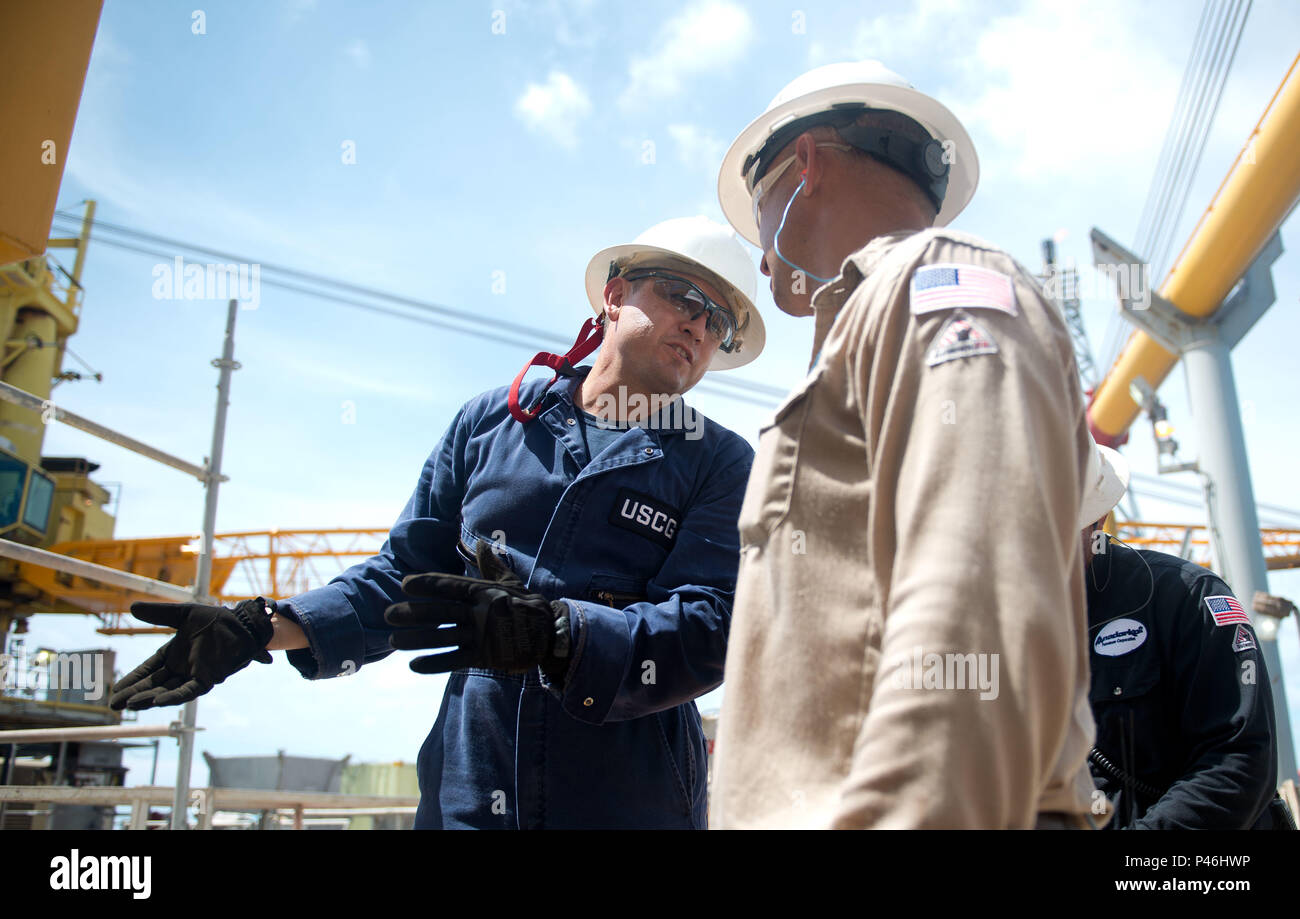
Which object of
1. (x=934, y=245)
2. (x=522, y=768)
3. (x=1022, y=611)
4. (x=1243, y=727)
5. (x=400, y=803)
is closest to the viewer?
(x=1022, y=611)

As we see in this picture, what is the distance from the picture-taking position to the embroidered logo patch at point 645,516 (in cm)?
235

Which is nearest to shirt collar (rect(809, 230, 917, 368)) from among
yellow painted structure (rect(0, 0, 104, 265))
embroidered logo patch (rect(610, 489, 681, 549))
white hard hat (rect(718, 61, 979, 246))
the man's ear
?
the man's ear

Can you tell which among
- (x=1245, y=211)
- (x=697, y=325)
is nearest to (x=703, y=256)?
(x=697, y=325)

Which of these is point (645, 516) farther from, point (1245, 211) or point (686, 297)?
point (1245, 211)

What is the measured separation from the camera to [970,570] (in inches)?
39.9

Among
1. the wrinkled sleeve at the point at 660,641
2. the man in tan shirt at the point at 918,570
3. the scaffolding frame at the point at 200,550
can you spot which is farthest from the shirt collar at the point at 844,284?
the scaffolding frame at the point at 200,550

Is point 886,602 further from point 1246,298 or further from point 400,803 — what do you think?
point 1246,298

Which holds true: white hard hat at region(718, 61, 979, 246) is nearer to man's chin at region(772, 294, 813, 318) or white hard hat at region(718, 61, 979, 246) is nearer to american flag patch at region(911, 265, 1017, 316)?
man's chin at region(772, 294, 813, 318)

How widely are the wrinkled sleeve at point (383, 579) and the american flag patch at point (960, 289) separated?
1.51 metres

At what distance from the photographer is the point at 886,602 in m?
1.19

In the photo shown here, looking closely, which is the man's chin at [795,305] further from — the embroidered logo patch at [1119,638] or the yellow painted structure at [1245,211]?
the yellow painted structure at [1245,211]

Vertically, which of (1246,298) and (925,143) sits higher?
(1246,298)
